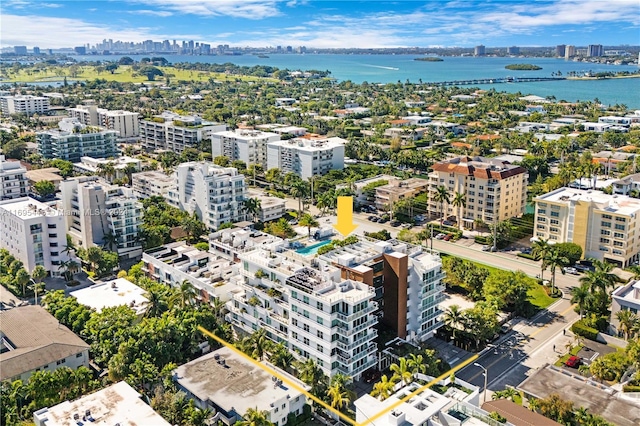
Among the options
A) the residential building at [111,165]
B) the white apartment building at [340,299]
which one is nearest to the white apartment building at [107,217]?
the white apartment building at [340,299]

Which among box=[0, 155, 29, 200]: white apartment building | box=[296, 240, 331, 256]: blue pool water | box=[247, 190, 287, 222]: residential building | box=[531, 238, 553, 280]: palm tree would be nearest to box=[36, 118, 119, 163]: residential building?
box=[0, 155, 29, 200]: white apartment building

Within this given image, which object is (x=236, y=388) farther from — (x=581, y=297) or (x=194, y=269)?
(x=581, y=297)

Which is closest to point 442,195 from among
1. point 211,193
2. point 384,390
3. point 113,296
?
point 211,193

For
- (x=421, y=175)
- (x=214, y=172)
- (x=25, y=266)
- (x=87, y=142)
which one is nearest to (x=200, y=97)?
(x=87, y=142)

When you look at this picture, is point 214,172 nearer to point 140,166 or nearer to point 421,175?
point 140,166

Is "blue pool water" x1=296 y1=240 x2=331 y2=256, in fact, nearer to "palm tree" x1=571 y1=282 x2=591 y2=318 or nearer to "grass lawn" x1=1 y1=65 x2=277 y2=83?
"palm tree" x1=571 y1=282 x2=591 y2=318

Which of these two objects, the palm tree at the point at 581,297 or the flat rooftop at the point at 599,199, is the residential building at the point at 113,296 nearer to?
the palm tree at the point at 581,297

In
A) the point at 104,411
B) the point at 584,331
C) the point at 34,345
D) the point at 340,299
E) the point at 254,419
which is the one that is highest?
the point at 340,299
